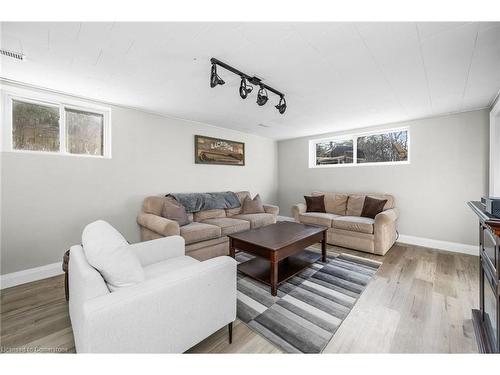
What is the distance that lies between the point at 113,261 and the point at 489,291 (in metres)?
2.43

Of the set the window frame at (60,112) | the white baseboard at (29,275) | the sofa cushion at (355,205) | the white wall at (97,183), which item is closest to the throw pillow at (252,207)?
the white wall at (97,183)

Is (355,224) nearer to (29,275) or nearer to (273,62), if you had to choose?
(273,62)

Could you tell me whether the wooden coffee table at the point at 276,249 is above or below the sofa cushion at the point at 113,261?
below

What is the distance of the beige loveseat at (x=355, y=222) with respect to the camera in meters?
3.25

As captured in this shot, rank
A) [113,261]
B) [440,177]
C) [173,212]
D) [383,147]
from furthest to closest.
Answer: [383,147] < [440,177] < [173,212] < [113,261]

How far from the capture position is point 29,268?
249 centimetres

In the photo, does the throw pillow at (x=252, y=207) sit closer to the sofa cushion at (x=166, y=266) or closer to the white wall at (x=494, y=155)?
the sofa cushion at (x=166, y=266)

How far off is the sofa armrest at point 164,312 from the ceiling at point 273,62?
1.70m

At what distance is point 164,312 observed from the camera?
44.7 inches

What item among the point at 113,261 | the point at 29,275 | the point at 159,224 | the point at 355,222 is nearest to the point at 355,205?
the point at 355,222

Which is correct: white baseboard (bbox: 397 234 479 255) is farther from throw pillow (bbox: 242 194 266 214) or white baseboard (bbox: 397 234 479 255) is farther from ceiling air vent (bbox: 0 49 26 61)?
ceiling air vent (bbox: 0 49 26 61)

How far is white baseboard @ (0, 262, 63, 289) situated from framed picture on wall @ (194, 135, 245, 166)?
2.53m
